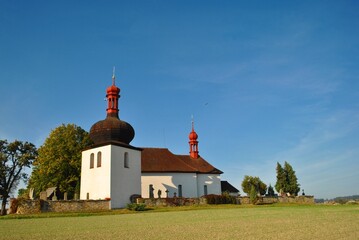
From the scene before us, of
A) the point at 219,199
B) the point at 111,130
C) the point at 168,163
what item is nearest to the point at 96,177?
the point at 111,130

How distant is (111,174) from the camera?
1375 inches

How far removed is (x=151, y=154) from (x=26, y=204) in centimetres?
2260

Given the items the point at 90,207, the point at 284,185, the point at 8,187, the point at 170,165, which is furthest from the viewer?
the point at 284,185

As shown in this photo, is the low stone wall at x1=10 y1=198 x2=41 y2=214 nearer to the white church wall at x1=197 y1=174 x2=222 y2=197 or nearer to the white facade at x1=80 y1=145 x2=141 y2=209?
the white facade at x1=80 y1=145 x2=141 y2=209

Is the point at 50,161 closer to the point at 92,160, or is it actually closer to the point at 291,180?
the point at 92,160

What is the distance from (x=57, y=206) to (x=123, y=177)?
8.94 meters

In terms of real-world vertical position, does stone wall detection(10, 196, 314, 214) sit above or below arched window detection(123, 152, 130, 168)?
below

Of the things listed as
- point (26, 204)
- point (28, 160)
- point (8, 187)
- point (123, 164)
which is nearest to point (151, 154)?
point (123, 164)

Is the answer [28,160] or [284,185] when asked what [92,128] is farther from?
[284,185]

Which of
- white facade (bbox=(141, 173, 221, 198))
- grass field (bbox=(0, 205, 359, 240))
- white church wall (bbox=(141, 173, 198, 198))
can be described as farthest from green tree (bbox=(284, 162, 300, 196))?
grass field (bbox=(0, 205, 359, 240))

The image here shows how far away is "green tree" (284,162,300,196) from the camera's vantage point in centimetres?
5650

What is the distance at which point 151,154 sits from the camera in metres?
47.7

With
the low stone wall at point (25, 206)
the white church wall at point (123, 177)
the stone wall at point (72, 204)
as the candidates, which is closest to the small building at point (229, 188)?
the stone wall at point (72, 204)

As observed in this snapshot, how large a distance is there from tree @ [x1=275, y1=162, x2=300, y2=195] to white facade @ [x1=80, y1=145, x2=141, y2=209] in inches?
1174
